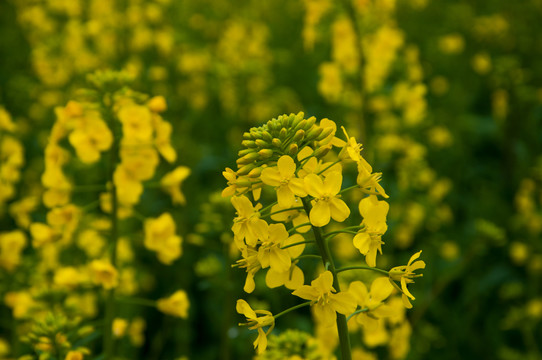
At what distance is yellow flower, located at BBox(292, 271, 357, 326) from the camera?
1648mm

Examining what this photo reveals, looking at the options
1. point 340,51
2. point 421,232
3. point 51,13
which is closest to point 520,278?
point 421,232

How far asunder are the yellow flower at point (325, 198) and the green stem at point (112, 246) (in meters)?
1.26

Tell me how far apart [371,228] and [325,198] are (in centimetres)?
20

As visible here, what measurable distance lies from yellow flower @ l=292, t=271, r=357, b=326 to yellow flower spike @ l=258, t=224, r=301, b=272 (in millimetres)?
93

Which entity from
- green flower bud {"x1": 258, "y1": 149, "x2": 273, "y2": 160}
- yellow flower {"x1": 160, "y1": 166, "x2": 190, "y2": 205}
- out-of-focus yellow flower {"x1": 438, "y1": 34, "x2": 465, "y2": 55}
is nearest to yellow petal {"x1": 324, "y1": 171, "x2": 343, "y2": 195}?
green flower bud {"x1": 258, "y1": 149, "x2": 273, "y2": 160}

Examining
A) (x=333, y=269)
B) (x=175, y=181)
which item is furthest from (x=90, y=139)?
(x=333, y=269)

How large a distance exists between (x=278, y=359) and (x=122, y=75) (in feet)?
5.17

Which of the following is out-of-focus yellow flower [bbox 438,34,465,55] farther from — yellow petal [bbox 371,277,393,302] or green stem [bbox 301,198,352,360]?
green stem [bbox 301,198,352,360]

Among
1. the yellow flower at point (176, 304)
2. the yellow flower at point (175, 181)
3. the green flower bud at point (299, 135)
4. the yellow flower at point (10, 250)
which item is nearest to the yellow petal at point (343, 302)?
the green flower bud at point (299, 135)

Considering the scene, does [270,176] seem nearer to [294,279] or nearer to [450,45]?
[294,279]

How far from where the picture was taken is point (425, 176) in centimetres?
481

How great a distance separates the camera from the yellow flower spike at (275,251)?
1.68m

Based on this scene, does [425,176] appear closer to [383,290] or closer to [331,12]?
[331,12]

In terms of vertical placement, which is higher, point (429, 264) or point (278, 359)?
point (429, 264)
